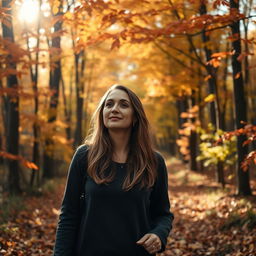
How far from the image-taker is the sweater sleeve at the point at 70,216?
8.25 ft

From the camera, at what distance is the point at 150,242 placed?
2.47 metres

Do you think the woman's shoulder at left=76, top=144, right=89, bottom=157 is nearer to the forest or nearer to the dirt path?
the forest

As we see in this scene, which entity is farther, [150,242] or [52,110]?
[52,110]

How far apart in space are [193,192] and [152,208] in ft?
31.8

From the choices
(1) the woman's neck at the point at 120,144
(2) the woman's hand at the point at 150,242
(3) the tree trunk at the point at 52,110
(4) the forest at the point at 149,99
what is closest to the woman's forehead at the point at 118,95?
(1) the woman's neck at the point at 120,144

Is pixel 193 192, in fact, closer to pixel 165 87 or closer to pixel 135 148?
pixel 165 87

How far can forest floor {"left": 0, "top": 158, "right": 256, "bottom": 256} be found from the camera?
5699 mm

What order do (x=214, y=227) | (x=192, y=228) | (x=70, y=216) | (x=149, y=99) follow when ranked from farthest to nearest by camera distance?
(x=149, y=99)
(x=192, y=228)
(x=214, y=227)
(x=70, y=216)

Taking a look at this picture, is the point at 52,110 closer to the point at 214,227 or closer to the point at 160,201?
the point at 214,227

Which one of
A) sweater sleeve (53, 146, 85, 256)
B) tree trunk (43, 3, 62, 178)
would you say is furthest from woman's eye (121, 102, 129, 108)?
tree trunk (43, 3, 62, 178)

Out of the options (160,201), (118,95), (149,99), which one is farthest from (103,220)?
(149,99)

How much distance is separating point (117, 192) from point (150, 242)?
0.45 m

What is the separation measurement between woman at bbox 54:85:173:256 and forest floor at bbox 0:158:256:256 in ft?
9.43

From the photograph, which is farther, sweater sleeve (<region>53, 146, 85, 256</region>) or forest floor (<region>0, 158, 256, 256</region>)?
forest floor (<region>0, 158, 256, 256</region>)
